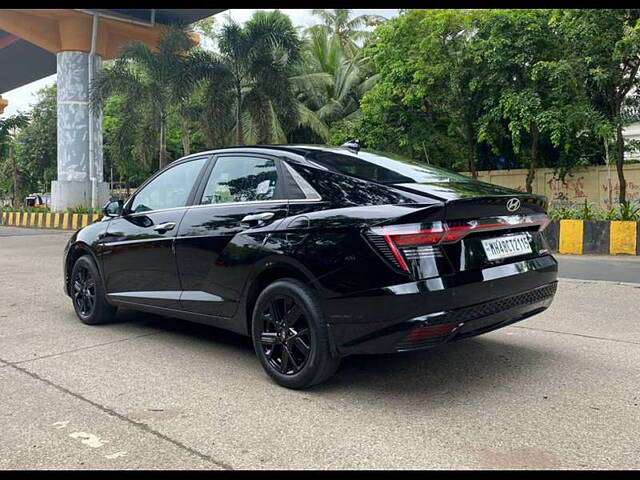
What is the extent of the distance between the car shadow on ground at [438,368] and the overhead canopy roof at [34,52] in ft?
64.8

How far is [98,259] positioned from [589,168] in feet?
57.2

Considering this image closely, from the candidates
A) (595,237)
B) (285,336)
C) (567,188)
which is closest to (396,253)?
(285,336)

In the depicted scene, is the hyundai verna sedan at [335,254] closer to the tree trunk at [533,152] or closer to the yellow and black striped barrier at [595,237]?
the yellow and black striped barrier at [595,237]

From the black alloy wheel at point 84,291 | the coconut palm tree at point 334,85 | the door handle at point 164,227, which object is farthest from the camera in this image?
the coconut palm tree at point 334,85

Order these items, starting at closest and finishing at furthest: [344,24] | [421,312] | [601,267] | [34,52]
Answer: [421,312], [601,267], [34,52], [344,24]

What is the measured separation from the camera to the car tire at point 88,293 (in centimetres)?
550

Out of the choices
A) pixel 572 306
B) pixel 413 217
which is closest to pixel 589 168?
pixel 572 306

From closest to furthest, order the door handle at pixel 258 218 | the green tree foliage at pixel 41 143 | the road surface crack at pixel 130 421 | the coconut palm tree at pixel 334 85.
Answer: the road surface crack at pixel 130 421 < the door handle at pixel 258 218 < the coconut palm tree at pixel 334 85 < the green tree foliage at pixel 41 143

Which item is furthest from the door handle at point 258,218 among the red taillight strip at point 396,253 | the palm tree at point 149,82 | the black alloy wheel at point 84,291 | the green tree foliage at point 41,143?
the green tree foliage at point 41,143

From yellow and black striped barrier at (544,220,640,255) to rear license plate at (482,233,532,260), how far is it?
7860 millimetres

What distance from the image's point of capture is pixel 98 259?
17.9ft

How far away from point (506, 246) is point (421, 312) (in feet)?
2.69

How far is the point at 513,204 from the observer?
12.4 ft

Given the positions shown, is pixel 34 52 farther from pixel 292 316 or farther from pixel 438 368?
pixel 438 368
